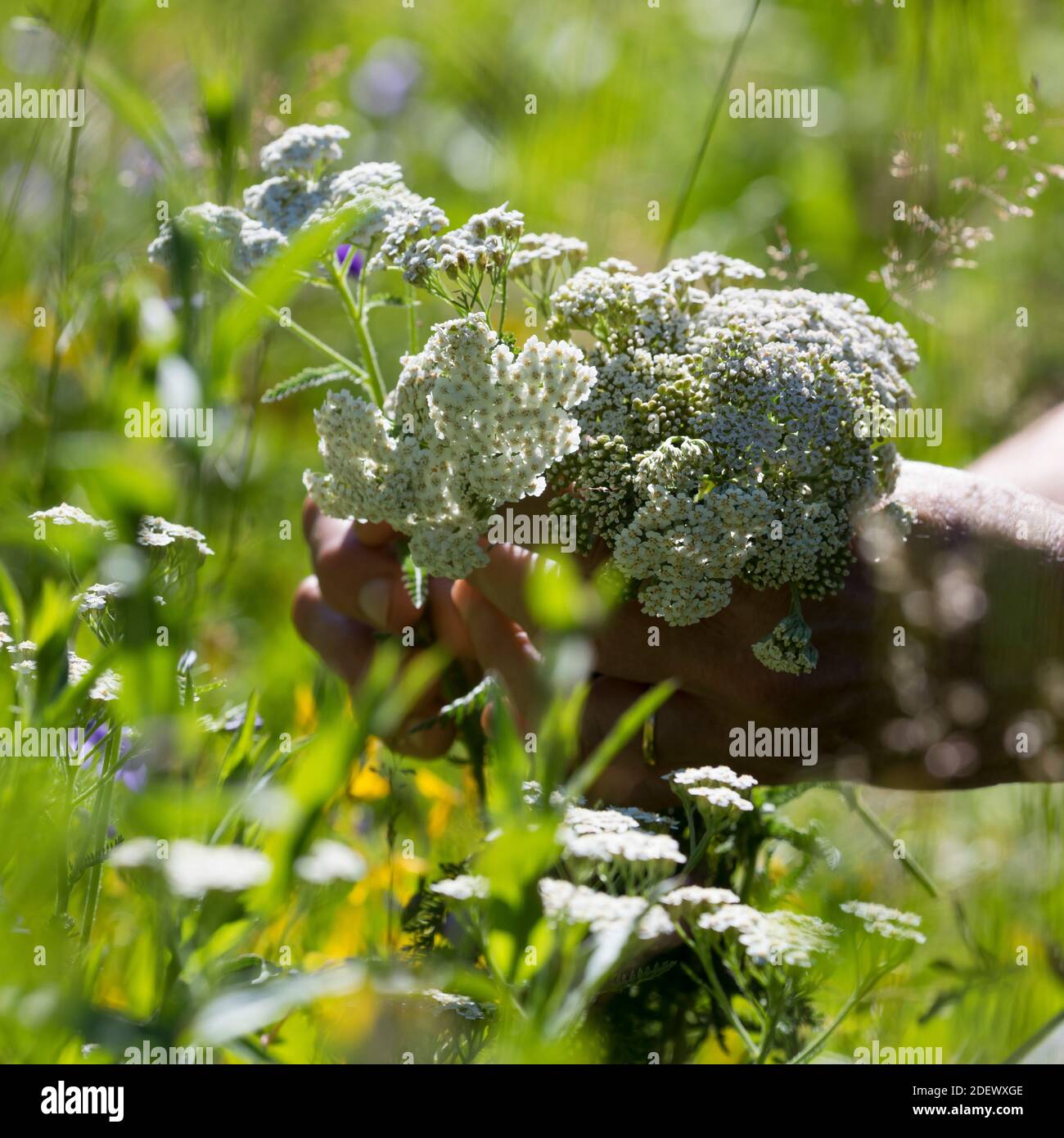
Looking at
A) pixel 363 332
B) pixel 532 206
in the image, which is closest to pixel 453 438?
pixel 363 332

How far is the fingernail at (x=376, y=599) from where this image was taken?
103cm

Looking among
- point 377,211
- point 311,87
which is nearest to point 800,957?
point 377,211

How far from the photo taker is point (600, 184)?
1.75 m

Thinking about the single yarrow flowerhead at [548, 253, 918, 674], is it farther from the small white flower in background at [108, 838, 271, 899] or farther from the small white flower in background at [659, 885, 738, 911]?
the small white flower in background at [108, 838, 271, 899]

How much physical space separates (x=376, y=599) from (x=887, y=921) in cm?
49

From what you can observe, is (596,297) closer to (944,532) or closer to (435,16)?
(944,532)

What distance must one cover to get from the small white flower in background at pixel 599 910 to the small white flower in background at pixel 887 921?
0.65 ft

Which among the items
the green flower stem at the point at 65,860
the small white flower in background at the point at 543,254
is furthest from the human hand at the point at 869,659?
the green flower stem at the point at 65,860

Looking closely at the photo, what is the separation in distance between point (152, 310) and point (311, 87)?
2.15ft

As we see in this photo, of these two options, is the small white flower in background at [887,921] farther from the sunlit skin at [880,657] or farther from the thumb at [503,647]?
the thumb at [503,647]

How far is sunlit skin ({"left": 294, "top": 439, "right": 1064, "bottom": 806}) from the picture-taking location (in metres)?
0.91

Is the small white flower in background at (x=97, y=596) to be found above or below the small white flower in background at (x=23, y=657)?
above

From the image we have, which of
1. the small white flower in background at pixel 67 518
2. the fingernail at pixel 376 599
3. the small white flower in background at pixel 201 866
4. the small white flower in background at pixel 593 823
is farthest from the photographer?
the fingernail at pixel 376 599

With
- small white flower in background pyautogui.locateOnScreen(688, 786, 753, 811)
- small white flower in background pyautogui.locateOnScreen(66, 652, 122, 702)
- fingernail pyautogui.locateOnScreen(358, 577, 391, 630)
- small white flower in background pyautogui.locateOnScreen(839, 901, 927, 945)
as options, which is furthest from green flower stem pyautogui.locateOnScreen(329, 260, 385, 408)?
small white flower in background pyautogui.locateOnScreen(839, 901, 927, 945)
